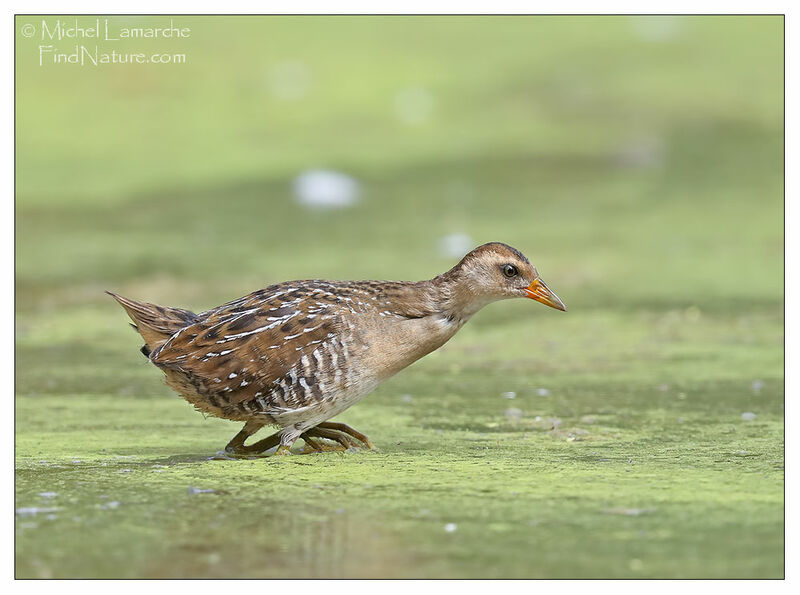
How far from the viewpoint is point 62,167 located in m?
15.2

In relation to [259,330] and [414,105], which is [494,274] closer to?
[259,330]

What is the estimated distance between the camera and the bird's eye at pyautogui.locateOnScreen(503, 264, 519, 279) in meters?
6.67

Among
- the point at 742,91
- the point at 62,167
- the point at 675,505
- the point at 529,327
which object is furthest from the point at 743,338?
the point at 62,167

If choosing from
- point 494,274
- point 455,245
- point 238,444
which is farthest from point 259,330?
point 455,245

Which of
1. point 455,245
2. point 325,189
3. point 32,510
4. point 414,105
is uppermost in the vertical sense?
point 414,105

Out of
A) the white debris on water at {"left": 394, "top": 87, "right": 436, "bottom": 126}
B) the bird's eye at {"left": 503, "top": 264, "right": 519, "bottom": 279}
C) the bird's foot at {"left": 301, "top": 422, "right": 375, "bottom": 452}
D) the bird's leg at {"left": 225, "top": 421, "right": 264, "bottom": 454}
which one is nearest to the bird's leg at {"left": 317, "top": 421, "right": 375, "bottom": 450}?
the bird's foot at {"left": 301, "top": 422, "right": 375, "bottom": 452}

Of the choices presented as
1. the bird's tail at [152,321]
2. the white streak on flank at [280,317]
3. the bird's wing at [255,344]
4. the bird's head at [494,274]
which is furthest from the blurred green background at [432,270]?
the bird's head at [494,274]

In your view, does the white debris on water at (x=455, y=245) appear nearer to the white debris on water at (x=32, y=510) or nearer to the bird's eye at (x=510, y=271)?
the bird's eye at (x=510, y=271)

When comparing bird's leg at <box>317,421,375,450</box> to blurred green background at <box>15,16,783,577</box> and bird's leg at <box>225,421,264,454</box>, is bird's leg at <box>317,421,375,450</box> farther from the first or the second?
bird's leg at <box>225,421,264,454</box>

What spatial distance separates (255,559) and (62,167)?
1139 cm

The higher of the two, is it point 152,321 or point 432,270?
point 432,270

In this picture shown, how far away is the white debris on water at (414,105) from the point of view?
16248 mm

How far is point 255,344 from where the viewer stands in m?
6.49

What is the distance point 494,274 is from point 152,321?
1930mm
